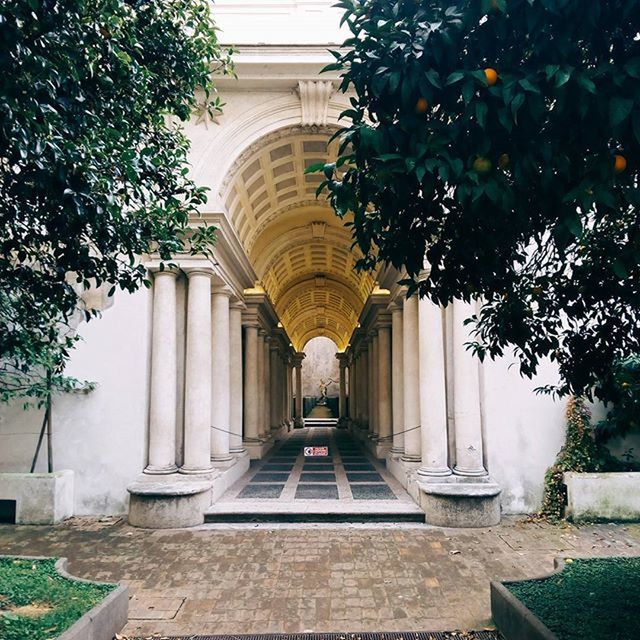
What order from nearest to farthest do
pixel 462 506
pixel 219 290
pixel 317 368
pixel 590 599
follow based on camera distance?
1. pixel 590 599
2. pixel 462 506
3. pixel 219 290
4. pixel 317 368

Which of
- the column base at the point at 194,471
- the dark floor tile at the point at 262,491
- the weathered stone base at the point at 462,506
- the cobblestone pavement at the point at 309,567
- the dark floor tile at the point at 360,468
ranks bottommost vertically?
the cobblestone pavement at the point at 309,567

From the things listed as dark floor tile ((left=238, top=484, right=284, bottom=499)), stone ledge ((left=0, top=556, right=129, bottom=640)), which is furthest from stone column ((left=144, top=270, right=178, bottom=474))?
stone ledge ((left=0, top=556, right=129, bottom=640))

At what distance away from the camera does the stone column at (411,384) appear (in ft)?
37.6

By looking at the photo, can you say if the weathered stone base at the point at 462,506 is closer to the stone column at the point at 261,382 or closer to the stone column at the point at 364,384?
the stone column at the point at 261,382

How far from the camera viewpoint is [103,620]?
4715 mm

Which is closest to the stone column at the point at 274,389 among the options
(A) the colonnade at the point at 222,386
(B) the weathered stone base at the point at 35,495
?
(A) the colonnade at the point at 222,386

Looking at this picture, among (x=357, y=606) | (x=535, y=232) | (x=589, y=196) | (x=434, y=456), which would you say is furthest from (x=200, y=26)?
(x=434, y=456)

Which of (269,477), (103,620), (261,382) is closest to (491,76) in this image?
(103,620)

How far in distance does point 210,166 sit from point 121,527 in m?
7.05

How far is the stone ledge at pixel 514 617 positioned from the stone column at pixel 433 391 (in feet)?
13.6

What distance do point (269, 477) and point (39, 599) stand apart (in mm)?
8537

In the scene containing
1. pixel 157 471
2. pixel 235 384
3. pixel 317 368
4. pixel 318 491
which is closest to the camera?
pixel 157 471

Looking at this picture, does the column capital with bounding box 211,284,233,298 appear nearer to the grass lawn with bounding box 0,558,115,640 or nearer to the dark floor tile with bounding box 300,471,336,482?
the dark floor tile with bounding box 300,471,336,482

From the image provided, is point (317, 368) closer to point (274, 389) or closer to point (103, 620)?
point (274, 389)
